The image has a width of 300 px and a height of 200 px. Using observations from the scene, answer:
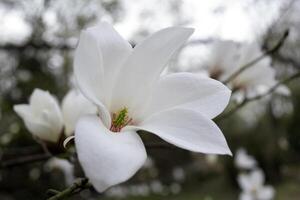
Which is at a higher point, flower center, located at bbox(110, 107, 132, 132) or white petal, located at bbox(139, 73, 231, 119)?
white petal, located at bbox(139, 73, 231, 119)

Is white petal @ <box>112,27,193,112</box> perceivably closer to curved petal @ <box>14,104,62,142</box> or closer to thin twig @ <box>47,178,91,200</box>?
thin twig @ <box>47,178,91,200</box>

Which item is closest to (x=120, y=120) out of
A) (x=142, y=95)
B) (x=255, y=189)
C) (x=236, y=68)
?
(x=142, y=95)

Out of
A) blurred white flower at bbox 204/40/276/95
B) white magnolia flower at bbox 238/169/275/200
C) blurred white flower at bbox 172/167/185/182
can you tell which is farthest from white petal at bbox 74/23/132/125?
blurred white flower at bbox 172/167/185/182

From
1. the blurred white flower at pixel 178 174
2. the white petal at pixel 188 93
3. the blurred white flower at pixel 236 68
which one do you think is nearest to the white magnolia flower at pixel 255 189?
the blurred white flower at pixel 236 68

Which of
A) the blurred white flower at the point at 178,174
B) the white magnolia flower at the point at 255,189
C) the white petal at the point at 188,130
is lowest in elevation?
the blurred white flower at the point at 178,174

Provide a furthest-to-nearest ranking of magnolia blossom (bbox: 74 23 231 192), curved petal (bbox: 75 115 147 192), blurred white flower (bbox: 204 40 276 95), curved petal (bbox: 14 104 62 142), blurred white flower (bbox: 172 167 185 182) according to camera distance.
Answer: blurred white flower (bbox: 172 167 185 182) < blurred white flower (bbox: 204 40 276 95) < curved petal (bbox: 14 104 62 142) < magnolia blossom (bbox: 74 23 231 192) < curved petal (bbox: 75 115 147 192)

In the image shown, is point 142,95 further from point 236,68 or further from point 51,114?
point 236,68

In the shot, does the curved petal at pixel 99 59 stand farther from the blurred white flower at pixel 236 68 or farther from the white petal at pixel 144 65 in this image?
the blurred white flower at pixel 236 68

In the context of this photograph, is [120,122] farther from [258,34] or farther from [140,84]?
[258,34]
